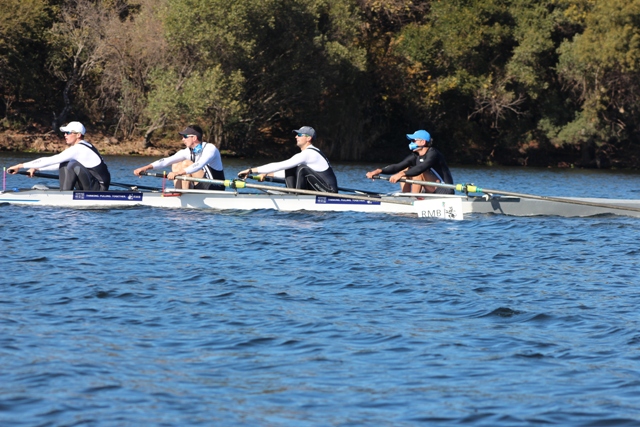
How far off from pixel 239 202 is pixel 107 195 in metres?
2.48

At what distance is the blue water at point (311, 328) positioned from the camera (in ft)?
22.6

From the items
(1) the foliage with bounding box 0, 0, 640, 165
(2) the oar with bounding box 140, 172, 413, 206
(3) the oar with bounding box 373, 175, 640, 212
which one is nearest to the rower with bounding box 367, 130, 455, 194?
(3) the oar with bounding box 373, 175, 640, 212

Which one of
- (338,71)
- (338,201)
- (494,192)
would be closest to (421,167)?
(494,192)

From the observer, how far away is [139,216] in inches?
693

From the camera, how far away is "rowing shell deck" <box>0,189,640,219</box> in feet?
58.7

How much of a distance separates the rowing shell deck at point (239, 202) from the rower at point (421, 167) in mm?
573

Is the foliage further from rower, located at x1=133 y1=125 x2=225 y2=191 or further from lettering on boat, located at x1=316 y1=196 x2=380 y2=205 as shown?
lettering on boat, located at x1=316 y1=196 x2=380 y2=205

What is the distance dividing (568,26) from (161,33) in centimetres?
2174

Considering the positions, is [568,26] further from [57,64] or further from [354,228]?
[354,228]

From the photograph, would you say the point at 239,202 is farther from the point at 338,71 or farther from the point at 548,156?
the point at 548,156

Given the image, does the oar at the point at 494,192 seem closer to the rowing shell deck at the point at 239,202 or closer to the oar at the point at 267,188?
the rowing shell deck at the point at 239,202

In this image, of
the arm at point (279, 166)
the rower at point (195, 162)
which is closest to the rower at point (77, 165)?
the rower at point (195, 162)

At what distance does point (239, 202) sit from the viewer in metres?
18.3

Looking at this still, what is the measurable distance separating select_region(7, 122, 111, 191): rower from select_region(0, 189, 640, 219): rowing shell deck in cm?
32
